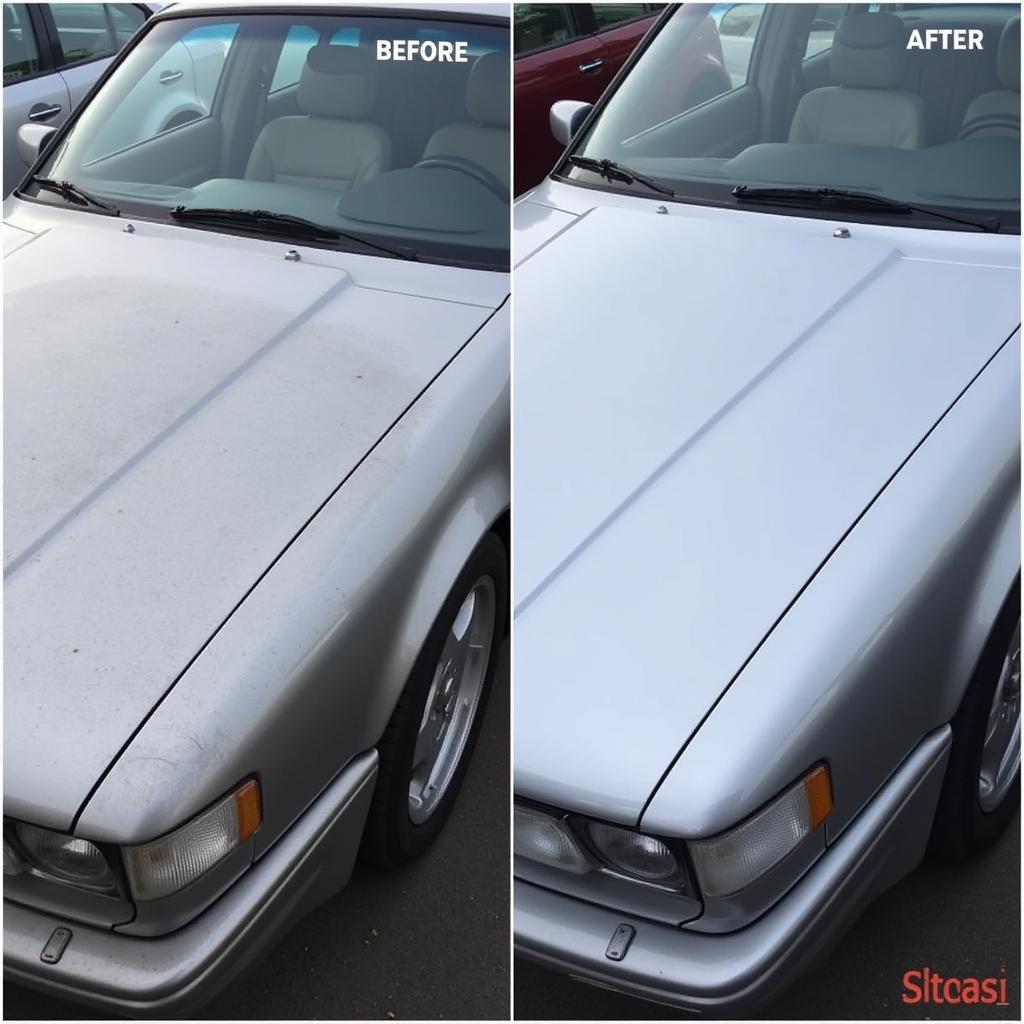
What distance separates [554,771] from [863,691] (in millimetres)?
435

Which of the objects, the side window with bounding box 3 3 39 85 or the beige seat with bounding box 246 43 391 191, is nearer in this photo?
the beige seat with bounding box 246 43 391 191

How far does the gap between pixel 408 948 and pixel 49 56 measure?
4380mm

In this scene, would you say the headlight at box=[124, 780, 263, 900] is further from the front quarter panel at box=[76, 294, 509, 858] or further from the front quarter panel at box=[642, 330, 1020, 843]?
the front quarter panel at box=[642, 330, 1020, 843]

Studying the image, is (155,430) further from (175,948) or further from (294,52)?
(294,52)

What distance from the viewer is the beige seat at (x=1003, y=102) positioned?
2562mm

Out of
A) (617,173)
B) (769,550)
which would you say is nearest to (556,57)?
(617,173)

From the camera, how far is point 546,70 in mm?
4789

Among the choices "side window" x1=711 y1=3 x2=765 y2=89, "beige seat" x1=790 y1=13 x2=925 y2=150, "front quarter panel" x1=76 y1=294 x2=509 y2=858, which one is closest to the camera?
"front quarter panel" x1=76 y1=294 x2=509 y2=858

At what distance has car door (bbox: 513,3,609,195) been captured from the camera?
4438 millimetres

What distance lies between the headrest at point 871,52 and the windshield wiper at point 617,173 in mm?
502

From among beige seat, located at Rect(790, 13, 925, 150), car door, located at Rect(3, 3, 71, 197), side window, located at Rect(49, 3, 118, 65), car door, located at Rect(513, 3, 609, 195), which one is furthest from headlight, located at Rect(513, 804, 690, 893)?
side window, located at Rect(49, 3, 118, 65)

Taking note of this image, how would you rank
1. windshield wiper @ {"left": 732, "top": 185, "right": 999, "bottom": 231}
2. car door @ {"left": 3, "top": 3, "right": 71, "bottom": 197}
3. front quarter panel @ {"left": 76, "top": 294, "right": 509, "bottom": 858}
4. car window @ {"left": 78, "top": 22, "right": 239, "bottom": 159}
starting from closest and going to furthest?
front quarter panel @ {"left": 76, "top": 294, "right": 509, "bottom": 858} → windshield wiper @ {"left": 732, "top": 185, "right": 999, "bottom": 231} → car window @ {"left": 78, "top": 22, "right": 239, "bottom": 159} → car door @ {"left": 3, "top": 3, "right": 71, "bottom": 197}

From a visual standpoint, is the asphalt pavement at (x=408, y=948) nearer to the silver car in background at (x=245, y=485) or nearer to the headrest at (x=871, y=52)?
the silver car in background at (x=245, y=485)

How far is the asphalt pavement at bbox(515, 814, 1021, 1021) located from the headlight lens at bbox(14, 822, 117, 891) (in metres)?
0.69
